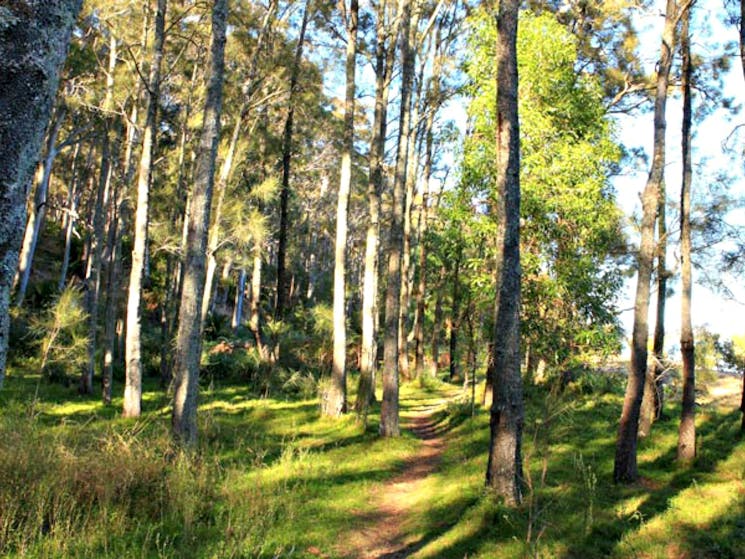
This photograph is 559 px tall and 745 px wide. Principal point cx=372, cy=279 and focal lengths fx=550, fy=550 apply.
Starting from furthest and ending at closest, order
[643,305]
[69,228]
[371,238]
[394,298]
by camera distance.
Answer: [69,228]
[371,238]
[394,298]
[643,305]

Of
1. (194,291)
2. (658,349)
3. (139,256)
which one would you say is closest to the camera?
(194,291)

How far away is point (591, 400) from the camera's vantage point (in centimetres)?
1684

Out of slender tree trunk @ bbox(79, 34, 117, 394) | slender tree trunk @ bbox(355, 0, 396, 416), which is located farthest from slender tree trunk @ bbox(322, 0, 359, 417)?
slender tree trunk @ bbox(79, 34, 117, 394)

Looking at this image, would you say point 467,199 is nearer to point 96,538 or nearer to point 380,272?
point 96,538

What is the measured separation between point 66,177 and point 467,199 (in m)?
34.1

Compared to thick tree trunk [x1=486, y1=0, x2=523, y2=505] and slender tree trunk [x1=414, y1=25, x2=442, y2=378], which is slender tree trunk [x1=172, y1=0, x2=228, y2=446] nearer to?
thick tree trunk [x1=486, y1=0, x2=523, y2=505]

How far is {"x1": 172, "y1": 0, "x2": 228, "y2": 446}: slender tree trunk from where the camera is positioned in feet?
27.6

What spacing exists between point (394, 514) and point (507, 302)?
308 centimetres

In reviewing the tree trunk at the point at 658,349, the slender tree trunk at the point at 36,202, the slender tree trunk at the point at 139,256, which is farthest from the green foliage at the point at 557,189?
the slender tree trunk at the point at 36,202

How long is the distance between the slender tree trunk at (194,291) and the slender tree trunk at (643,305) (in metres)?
Result: 6.57

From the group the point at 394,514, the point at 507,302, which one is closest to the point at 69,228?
the point at 394,514

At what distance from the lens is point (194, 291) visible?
856 centimetres

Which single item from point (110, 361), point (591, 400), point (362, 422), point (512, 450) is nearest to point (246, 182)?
point (110, 361)

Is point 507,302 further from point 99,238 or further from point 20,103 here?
point 99,238
